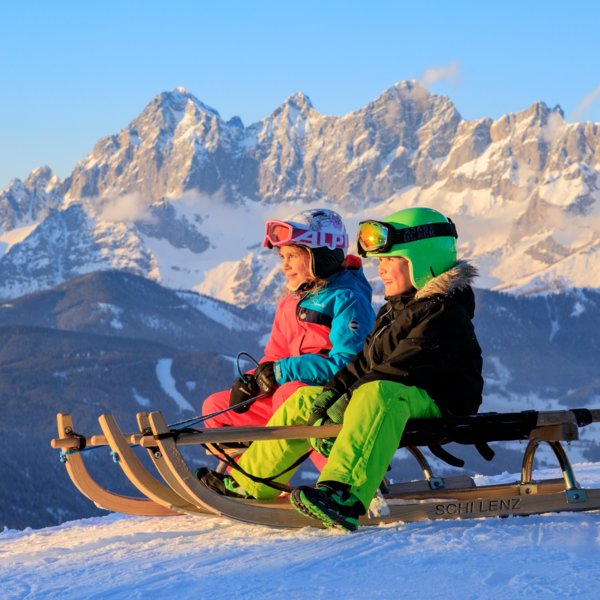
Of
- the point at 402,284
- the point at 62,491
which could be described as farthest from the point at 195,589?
the point at 62,491

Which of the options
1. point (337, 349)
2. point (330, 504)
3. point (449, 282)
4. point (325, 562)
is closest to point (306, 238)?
point (337, 349)

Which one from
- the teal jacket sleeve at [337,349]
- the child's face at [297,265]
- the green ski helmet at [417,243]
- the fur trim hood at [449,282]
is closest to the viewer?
the fur trim hood at [449,282]

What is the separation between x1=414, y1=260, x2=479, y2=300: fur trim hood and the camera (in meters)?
6.09

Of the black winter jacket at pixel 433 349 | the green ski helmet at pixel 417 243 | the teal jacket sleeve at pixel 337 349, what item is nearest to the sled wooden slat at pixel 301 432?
the black winter jacket at pixel 433 349

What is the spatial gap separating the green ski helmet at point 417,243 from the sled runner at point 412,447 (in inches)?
35.9

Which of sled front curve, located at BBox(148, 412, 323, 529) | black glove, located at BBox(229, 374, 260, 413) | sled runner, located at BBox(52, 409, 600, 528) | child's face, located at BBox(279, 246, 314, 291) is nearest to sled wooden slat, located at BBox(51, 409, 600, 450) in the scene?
sled runner, located at BBox(52, 409, 600, 528)

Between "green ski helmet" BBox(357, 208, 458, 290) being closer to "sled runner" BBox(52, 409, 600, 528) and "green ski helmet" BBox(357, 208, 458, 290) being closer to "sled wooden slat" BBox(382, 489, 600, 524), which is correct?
"sled runner" BBox(52, 409, 600, 528)

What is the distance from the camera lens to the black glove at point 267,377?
24.0 feet

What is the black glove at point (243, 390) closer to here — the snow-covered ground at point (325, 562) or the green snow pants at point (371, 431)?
the snow-covered ground at point (325, 562)

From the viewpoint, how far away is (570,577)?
471 cm

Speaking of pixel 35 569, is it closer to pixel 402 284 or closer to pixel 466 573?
pixel 466 573

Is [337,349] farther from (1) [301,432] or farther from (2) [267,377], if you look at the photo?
(1) [301,432]

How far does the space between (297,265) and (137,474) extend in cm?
216

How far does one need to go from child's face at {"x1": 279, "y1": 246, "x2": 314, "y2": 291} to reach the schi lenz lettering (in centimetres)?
218
